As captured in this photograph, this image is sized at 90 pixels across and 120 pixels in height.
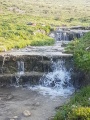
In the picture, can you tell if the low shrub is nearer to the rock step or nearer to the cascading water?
the cascading water

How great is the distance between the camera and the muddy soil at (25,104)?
19344mm

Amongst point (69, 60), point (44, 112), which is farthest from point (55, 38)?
point (44, 112)

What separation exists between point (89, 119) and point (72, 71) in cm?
1078

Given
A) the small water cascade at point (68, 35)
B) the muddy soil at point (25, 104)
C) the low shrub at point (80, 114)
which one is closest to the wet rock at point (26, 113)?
the muddy soil at point (25, 104)

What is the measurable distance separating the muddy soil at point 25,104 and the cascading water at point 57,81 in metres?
1.35

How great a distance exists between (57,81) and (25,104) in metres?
5.17

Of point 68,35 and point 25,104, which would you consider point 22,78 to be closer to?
point 25,104

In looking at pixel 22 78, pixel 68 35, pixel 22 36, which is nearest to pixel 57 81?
pixel 22 78

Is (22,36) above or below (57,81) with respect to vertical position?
above

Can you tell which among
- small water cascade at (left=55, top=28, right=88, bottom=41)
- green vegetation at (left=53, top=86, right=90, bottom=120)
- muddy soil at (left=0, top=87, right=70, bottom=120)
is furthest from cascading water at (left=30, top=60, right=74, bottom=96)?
small water cascade at (left=55, top=28, right=88, bottom=41)

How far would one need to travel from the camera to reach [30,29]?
134ft

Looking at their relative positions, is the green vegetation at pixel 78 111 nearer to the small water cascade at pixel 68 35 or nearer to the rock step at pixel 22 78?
the rock step at pixel 22 78

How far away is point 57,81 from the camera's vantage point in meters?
26.1

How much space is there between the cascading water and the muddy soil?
4.43ft
